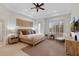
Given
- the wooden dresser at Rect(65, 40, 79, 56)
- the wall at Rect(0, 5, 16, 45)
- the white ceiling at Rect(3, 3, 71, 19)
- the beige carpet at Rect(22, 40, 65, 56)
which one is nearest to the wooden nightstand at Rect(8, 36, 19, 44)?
the wall at Rect(0, 5, 16, 45)

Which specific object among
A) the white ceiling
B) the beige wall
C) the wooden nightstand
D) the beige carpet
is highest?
the white ceiling

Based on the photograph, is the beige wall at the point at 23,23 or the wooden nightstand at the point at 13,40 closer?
the wooden nightstand at the point at 13,40

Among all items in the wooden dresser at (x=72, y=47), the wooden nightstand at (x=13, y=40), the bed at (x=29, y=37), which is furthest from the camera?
the wooden nightstand at (x=13, y=40)

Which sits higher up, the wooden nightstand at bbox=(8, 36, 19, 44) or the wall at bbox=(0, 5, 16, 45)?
the wall at bbox=(0, 5, 16, 45)

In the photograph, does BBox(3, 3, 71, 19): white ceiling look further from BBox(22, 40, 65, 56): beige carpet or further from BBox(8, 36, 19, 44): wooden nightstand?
BBox(22, 40, 65, 56): beige carpet

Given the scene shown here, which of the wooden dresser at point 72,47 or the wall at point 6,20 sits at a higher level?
the wall at point 6,20

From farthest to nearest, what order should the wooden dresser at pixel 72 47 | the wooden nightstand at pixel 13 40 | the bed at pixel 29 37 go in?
the wooden nightstand at pixel 13 40
the bed at pixel 29 37
the wooden dresser at pixel 72 47

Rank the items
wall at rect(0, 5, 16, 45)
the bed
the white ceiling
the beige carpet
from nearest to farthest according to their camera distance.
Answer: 1. the beige carpet
2. the white ceiling
3. wall at rect(0, 5, 16, 45)
4. the bed

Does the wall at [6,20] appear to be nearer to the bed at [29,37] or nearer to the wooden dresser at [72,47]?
the bed at [29,37]

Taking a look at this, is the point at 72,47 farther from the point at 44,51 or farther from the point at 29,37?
the point at 29,37

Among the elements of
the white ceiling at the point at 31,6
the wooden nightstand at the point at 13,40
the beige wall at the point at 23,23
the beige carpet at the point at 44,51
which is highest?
the white ceiling at the point at 31,6

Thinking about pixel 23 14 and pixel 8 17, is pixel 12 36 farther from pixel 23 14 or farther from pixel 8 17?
pixel 23 14

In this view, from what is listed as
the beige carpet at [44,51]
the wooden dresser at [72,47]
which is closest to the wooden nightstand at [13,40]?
the beige carpet at [44,51]

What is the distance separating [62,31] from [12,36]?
4.76 meters
